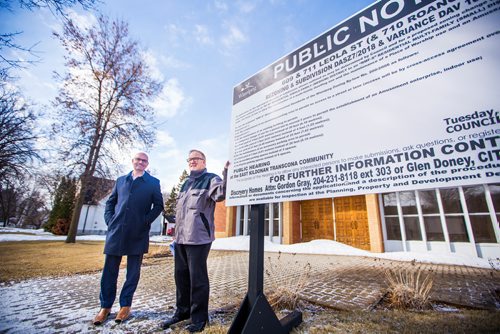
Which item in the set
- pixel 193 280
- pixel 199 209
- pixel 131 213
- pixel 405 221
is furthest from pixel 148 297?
pixel 405 221

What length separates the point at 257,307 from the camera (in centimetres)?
184

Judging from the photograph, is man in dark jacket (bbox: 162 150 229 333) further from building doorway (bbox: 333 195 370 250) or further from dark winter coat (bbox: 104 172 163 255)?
building doorway (bbox: 333 195 370 250)

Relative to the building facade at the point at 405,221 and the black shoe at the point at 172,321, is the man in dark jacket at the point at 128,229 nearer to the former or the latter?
the black shoe at the point at 172,321

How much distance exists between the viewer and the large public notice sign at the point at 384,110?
1.43 meters

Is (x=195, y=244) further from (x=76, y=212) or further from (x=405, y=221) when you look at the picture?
(x=76, y=212)

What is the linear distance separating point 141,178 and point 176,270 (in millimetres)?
1373

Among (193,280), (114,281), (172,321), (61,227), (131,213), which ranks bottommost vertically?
(172,321)

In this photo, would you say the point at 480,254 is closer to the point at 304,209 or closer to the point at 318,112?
the point at 304,209

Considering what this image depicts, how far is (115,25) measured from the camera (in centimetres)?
1409

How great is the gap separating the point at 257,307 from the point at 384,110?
1985mm

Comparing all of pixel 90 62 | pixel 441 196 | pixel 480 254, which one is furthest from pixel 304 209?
pixel 90 62

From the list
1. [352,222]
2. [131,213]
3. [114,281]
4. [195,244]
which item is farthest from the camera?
[352,222]

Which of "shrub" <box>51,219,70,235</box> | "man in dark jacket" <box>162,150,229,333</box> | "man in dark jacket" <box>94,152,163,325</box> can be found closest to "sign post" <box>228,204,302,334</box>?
"man in dark jacket" <box>162,150,229,333</box>

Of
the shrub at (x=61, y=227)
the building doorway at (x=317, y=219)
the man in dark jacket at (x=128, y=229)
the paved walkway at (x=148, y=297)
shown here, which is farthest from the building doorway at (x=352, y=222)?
the shrub at (x=61, y=227)
